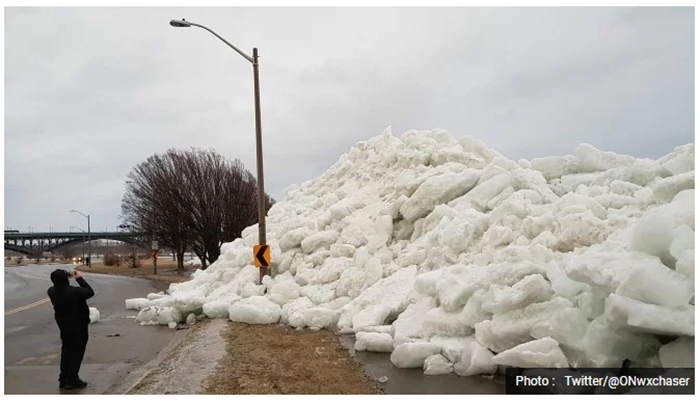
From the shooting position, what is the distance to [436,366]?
6.24 meters

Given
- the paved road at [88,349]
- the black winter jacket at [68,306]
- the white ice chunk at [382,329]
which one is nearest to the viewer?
the black winter jacket at [68,306]

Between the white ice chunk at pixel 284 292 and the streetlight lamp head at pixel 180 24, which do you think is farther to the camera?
the streetlight lamp head at pixel 180 24

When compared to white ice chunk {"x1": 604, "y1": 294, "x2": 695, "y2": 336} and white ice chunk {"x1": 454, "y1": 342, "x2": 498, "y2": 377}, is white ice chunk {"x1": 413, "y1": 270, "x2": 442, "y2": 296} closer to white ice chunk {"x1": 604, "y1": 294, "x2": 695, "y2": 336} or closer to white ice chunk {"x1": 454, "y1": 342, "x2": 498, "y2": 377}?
white ice chunk {"x1": 454, "y1": 342, "x2": 498, "y2": 377}

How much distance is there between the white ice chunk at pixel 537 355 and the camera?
539 cm

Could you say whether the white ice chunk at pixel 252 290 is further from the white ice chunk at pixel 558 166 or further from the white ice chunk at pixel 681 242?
the white ice chunk at pixel 681 242

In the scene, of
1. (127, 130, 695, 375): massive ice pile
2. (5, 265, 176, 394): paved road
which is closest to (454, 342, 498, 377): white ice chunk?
(127, 130, 695, 375): massive ice pile

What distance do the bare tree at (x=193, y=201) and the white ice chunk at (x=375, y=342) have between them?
79.3 feet

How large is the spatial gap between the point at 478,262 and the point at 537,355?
10.7 ft

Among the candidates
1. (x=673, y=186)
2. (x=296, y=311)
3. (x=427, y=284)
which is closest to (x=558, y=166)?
(x=673, y=186)

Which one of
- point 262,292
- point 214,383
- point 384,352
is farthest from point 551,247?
point 262,292

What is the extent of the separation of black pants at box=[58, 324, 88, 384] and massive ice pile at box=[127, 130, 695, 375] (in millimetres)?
3606

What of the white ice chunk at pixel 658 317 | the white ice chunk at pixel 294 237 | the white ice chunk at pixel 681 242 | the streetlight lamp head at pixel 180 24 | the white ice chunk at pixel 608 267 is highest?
the streetlight lamp head at pixel 180 24

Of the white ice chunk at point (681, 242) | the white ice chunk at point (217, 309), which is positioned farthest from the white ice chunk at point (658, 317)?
the white ice chunk at point (217, 309)
